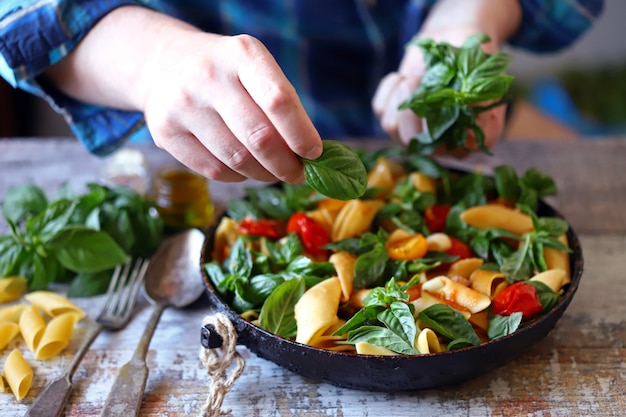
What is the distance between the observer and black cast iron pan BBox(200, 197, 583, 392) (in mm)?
958

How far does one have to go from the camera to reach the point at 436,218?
1.32 m

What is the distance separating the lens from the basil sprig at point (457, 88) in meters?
1.16

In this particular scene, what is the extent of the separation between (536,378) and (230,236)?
0.59m

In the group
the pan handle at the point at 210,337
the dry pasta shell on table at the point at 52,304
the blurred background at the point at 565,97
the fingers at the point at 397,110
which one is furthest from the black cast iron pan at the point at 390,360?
the blurred background at the point at 565,97

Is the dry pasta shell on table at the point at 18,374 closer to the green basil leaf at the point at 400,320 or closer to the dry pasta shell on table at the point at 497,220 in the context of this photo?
the green basil leaf at the point at 400,320

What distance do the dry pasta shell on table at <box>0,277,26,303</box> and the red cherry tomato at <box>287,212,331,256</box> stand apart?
540mm

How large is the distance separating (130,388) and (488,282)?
0.60m

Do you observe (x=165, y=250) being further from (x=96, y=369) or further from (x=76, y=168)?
(x=76, y=168)

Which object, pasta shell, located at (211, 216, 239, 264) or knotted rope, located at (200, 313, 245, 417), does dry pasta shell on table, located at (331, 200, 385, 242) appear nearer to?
pasta shell, located at (211, 216, 239, 264)

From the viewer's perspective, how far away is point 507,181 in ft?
4.38

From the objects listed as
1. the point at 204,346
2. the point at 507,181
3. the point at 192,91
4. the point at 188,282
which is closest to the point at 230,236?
the point at 188,282

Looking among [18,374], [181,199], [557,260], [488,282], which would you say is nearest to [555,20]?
[557,260]

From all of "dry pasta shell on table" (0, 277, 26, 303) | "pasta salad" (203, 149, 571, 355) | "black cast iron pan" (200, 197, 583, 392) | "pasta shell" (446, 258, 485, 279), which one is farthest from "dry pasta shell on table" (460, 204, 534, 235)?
"dry pasta shell on table" (0, 277, 26, 303)

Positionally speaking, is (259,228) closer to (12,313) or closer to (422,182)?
(422,182)
